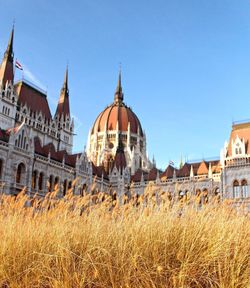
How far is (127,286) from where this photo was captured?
3.77 meters

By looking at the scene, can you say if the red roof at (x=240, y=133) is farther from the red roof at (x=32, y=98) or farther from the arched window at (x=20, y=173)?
the red roof at (x=32, y=98)

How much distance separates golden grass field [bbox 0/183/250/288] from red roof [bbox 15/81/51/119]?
4295cm

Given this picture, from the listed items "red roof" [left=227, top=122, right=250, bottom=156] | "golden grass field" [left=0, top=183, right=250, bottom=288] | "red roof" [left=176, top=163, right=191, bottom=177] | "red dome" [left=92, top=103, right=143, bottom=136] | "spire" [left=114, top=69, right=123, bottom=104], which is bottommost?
"golden grass field" [left=0, top=183, right=250, bottom=288]

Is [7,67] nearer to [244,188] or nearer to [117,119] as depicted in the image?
[117,119]

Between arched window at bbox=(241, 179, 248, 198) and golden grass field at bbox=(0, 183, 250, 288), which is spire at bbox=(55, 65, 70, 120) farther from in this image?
golden grass field at bbox=(0, 183, 250, 288)

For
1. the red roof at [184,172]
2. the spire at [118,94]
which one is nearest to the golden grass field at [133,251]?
the red roof at [184,172]

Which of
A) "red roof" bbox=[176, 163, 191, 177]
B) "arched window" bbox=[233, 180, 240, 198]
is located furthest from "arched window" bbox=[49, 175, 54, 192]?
"arched window" bbox=[233, 180, 240, 198]

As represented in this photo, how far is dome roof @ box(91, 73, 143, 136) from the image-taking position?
216 feet

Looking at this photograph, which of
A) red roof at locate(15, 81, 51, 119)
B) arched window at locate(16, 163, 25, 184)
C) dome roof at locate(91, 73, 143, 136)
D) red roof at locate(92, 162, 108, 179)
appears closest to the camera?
arched window at locate(16, 163, 25, 184)

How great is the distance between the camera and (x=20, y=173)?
30.9 metres

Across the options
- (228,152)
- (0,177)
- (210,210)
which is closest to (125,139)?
(228,152)

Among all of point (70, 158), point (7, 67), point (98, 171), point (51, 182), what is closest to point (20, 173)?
point (51, 182)

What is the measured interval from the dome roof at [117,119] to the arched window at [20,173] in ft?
115

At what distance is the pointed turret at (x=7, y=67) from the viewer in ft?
145
